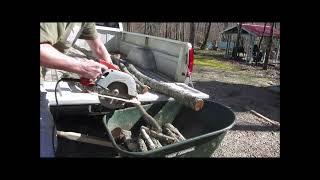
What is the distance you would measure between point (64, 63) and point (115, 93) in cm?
62

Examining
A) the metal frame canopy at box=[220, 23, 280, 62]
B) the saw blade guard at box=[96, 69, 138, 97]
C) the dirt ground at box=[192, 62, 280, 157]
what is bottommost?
the dirt ground at box=[192, 62, 280, 157]

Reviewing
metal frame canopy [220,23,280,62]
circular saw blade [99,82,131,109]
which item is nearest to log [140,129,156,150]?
circular saw blade [99,82,131,109]

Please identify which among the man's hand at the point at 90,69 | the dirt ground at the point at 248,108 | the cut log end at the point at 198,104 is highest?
the man's hand at the point at 90,69

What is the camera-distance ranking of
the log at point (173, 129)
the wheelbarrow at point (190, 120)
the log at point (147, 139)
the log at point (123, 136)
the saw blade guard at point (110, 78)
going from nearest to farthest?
1. the saw blade guard at point (110, 78)
2. the wheelbarrow at point (190, 120)
3. the log at point (147, 139)
4. the log at point (123, 136)
5. the log at point (173, 129)

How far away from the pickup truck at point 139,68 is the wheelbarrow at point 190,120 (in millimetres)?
206

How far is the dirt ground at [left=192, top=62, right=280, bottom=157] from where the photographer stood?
16.0ft

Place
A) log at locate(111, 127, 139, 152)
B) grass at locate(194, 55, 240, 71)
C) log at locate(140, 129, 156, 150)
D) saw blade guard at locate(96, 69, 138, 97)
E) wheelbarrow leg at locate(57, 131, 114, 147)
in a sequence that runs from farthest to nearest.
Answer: grass at locate(194, 55, 240, 71), log at locate(111, 127, 139, 152), log at locate(140, 129, 156, 150), wheelbarrow leg at locate(57, 131, 114, 147), saw blade guard at locate(96, 69, 138, 97)

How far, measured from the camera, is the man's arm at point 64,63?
2.33 meters

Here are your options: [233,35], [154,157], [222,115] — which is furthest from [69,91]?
[233,35]

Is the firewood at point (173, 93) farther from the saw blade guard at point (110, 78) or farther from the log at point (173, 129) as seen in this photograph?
the saw blade guard at point (110, 78)

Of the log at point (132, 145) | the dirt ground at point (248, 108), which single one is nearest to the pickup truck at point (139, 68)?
the log at point (132, 145)

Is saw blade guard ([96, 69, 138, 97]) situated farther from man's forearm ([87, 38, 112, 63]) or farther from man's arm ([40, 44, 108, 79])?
man's forearm ([87, 38, 112, 63])

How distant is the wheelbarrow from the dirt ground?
0.93m
